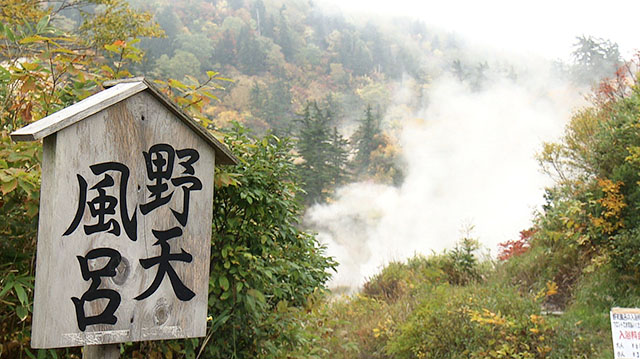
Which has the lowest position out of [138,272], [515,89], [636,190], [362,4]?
[138,272]

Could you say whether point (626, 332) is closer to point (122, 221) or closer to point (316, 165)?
point (122, 221)

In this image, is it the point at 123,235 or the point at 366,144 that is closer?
the point at 123,235

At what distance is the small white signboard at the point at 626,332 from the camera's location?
323cm

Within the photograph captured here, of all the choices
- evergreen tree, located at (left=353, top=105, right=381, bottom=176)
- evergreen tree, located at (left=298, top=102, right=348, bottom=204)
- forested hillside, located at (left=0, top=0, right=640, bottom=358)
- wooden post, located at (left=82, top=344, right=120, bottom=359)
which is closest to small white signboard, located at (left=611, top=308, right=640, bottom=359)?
forested hillside, located at (left=0, top=0, right=640, bottom=358)

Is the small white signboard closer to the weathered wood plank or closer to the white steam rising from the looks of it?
the weathered wood plank

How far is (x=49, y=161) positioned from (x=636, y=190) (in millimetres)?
5308

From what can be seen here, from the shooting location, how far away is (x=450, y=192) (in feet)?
78.1

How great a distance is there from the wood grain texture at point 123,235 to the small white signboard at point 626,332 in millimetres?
2535

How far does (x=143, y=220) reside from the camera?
191cm

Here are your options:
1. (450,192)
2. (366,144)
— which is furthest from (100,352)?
(366,144)

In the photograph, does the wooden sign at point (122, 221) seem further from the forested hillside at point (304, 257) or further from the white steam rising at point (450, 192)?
the white steam rising at point (450, 192)

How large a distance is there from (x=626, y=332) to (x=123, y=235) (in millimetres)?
2925

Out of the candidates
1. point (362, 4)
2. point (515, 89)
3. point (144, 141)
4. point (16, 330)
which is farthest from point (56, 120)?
point (362, 4)

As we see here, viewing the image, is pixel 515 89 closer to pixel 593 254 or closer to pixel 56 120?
pixel 593 254
